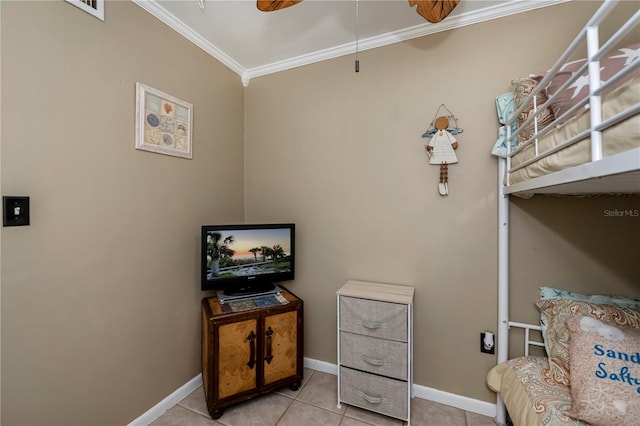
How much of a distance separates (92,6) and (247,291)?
182 cm

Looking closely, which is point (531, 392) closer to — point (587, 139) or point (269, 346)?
point (587, 139)

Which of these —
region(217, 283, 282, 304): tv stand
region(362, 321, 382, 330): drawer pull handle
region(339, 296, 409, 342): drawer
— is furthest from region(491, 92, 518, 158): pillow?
region(217, 283, 282, 304): tv stand

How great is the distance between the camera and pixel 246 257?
6.18 ft

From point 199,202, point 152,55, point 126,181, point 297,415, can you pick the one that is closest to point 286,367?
point 297,415

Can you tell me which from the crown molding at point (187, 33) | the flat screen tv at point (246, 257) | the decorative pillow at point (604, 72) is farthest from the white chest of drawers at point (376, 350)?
the crown molding at point (187, 33)

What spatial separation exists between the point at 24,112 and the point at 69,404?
134 centimetres

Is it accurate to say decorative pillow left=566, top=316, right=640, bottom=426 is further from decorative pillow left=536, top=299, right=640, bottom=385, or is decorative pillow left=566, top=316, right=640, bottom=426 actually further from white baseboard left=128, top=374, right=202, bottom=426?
white baseboard left=128, top=374, right=202, bottom=426

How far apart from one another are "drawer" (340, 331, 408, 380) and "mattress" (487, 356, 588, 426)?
51 cm

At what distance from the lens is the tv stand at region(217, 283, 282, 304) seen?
184 cm

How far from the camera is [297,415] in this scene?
1.64 m

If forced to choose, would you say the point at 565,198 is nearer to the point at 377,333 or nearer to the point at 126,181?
the point at 377,333

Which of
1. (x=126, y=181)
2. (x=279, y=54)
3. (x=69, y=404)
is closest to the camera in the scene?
(x=69, y=404)

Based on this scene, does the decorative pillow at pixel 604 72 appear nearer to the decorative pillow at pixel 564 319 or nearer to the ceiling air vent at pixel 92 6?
the decorative pillow at pixel 564 319

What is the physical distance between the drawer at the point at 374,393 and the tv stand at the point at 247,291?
0.74m
